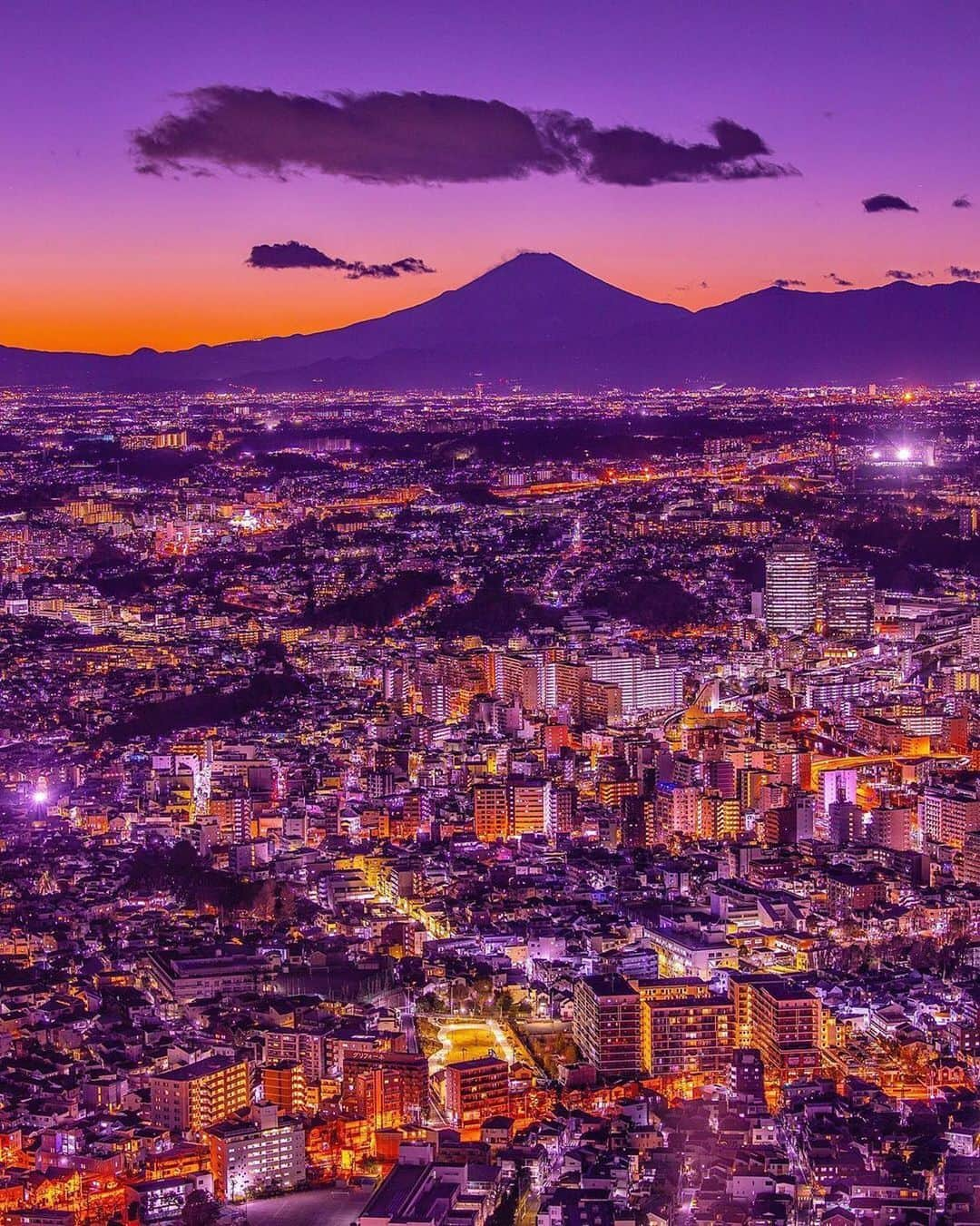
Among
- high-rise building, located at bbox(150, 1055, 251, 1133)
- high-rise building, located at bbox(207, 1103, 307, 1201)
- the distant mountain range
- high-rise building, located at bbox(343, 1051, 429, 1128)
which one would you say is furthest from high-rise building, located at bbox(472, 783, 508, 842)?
the distant mountain range

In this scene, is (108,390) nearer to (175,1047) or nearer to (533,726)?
(533,726)

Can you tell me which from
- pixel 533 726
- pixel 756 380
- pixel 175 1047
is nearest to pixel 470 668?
pixel 533 726

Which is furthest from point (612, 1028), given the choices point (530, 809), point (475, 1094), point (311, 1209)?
point (530, 809)

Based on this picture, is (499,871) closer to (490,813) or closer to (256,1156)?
(490,813)

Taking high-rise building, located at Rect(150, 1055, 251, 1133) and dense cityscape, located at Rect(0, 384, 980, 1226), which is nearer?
dense cityscape, located at Rect(0, 384, 980, 1226)

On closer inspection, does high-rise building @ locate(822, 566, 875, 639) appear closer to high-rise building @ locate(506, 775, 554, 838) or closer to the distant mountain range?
high-rise building @ locate(506, 775, 554, 838)

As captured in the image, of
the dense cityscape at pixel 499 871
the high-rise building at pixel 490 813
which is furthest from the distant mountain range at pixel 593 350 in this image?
the high-rise building at pixel 490 813

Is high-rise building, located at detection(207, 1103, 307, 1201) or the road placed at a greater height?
high-rise building, located at detection(207, 1103, 307, 1201)
